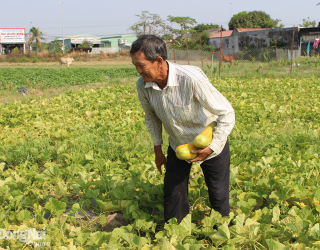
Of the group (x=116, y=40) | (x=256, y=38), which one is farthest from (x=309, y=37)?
(x=116, y=40)

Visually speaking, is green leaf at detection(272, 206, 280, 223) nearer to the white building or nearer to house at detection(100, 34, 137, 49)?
the white building

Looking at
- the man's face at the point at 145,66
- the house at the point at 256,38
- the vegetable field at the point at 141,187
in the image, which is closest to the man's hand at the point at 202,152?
the vegetable field at the point at 141,187

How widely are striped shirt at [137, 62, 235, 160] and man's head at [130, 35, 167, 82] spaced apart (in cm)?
10

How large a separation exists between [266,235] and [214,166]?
67cm

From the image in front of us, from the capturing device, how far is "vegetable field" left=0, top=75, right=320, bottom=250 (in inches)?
91.7

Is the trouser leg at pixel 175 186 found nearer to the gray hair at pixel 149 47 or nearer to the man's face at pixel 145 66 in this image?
the man's face at pixel 145 66

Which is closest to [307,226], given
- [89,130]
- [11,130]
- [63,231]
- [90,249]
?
[90,249]

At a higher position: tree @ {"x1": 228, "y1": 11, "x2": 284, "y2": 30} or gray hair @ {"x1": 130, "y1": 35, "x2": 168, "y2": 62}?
tree @ {"x1": 228, "y1": 11, "x2": 284, "y2": 30}

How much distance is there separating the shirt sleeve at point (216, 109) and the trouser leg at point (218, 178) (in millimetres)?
211

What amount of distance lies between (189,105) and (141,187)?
127 centimetres

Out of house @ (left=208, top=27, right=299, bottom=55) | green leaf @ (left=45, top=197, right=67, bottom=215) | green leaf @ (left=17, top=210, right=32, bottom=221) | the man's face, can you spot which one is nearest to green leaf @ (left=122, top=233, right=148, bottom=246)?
green leaf @ (left=45, top=197, right=67, bottom=215)

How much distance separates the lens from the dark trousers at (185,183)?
2350 mm

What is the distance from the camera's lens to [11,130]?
584 cm

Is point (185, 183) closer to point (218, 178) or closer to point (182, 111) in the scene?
point (218, 178)
